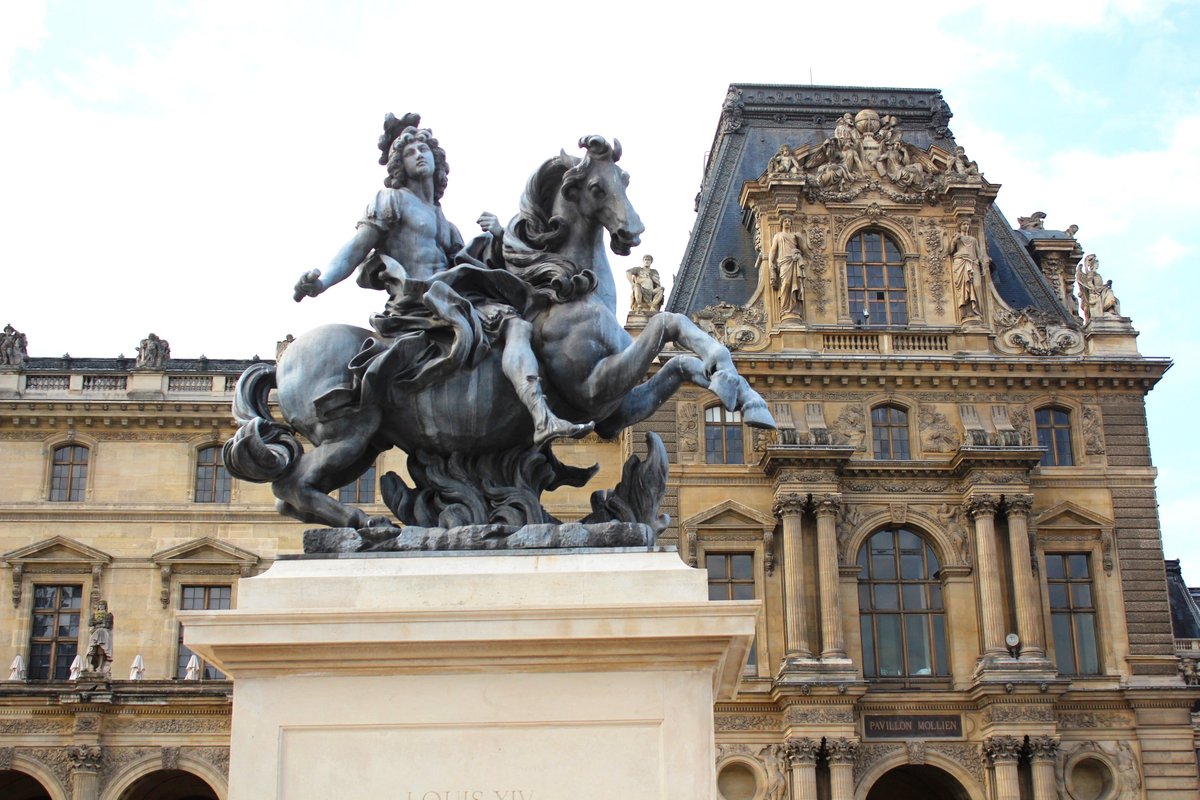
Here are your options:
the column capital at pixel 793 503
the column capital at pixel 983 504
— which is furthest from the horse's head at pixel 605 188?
the column capital at pixel 983 504

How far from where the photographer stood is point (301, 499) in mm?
6453

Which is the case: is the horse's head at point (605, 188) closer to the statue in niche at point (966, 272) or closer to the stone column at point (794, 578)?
the stone column at point (794, 578)

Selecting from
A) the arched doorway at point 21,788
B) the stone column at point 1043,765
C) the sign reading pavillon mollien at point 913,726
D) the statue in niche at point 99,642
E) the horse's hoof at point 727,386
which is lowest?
the horse's hoof at point 727,386

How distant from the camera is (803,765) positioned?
32.8 meters

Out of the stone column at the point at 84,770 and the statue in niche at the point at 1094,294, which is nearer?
the stone column at the point at 84,770

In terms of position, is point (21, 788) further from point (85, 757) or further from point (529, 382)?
point (529, 382)

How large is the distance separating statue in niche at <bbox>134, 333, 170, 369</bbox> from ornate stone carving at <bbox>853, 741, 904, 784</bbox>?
63.4 feet

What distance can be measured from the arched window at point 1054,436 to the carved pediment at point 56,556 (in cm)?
2258

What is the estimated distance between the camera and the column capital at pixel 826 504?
34.6m

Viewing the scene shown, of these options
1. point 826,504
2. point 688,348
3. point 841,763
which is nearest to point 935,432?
point 826,504

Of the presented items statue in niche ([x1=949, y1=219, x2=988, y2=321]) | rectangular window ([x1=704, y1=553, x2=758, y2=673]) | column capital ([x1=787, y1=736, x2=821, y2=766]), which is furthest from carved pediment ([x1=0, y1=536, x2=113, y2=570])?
statue in niche ([x1=949, y1=219, x2=988, y2=321])

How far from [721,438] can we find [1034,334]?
26.9ft

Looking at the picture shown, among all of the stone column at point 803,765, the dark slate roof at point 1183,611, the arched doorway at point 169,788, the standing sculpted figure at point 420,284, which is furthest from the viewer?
the dark slate roof at point 1183,611

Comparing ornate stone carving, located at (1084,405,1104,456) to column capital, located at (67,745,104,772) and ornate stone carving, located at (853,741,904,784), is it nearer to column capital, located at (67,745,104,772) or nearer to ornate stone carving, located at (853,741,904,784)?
ornate stone carving, located at (853,741,904,784)
